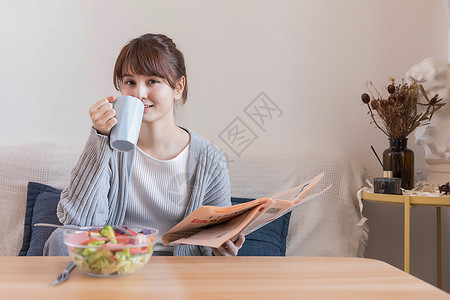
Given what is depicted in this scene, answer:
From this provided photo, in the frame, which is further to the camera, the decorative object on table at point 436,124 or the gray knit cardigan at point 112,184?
the decorative object on table at point 436,124

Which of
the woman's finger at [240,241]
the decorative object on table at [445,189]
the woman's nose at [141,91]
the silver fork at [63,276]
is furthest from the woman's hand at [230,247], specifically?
the decorative object on table at [445,189]

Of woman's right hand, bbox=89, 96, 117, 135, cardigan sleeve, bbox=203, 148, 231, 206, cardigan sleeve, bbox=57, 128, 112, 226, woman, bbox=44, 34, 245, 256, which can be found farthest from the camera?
cardigan sleeve, bbox=203, 148, 231, 206

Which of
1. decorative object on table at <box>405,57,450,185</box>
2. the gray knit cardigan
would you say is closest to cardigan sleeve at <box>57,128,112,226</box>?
the gray knit cardigan

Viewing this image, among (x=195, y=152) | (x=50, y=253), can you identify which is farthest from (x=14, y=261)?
(x=195, y=152)

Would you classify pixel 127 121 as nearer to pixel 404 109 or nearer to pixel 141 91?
pixel 141 91

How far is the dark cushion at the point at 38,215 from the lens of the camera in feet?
5.23

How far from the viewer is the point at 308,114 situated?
2059 millimetres

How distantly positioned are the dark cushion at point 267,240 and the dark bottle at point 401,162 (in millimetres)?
427

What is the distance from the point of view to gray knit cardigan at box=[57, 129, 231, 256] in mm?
1164

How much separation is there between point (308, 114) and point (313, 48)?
28cm

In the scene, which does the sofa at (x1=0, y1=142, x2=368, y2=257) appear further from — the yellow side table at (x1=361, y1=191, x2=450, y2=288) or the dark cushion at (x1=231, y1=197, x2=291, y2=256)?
the yellow side table at (x1=361, y1=191, x2=450, y2=288)

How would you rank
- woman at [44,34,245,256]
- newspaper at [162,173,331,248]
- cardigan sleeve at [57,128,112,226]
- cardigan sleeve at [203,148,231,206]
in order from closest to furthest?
newspaper at [162,173,331,248] < cardigan sleeve at [57,128,112,226] < woman at [44,34,245,256] < cardigan sleeve at [203,148,231,206]

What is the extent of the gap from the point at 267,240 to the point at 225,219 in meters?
0.75

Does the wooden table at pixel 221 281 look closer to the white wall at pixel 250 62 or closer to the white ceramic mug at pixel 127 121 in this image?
the white ceramic mug at pixel 127 121
